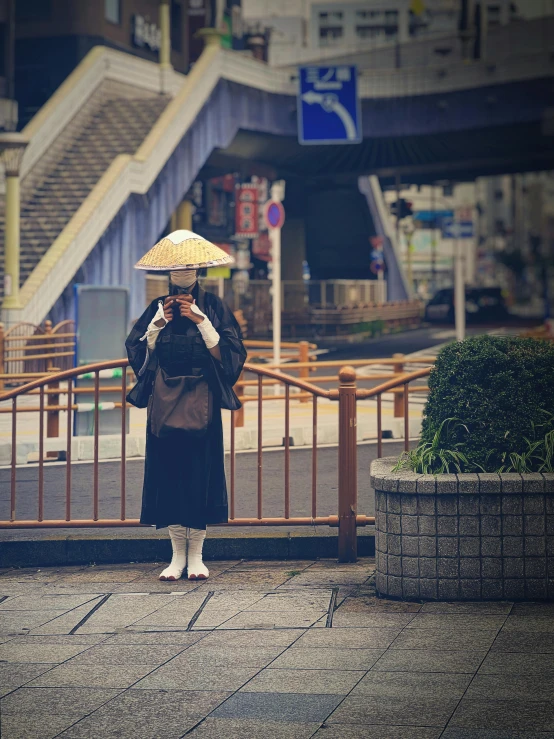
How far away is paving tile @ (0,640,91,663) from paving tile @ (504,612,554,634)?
202cm

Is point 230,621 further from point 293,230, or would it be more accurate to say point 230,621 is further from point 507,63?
point 293,230

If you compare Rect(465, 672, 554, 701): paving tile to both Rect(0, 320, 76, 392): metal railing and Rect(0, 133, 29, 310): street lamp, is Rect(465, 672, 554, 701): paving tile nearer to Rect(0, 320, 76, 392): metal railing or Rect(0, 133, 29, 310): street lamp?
Rect(0, 320, 76, 392): metal railing

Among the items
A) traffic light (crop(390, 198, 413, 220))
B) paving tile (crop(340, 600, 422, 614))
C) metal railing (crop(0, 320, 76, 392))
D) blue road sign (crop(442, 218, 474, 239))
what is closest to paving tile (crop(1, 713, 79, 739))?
paving tile (crop(340, 600, 422, 614))

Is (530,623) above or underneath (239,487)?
underneath

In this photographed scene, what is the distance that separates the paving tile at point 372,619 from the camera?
621 centimetres

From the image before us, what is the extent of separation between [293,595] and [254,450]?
6893 millimetres

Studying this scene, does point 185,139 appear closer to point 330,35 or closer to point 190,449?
point 190,449

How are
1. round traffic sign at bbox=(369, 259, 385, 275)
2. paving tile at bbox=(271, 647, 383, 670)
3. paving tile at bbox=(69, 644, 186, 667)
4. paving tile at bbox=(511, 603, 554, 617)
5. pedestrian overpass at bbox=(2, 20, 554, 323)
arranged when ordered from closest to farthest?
paving tile at bbox=(271, 647, 383, 670)
paving tile at bbox=(69, 644, 186, 667)
paving tile at bbox=(511, 603, 554, 617)
pedestrian overpass at bbox=(2, 20, 554, 323)
round traffic sign at bbox=(369, 259, 385, 275)

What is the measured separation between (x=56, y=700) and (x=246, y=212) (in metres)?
47.7

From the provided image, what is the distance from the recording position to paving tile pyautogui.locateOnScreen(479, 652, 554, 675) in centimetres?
525

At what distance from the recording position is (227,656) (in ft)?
18.5

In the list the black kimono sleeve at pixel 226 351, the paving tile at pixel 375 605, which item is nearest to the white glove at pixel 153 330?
the black kimono sleeve at pixel 226 351

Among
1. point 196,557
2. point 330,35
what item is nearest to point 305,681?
point 196,557

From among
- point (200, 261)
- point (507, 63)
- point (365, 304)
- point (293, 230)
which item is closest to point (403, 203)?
point (365, 304)
